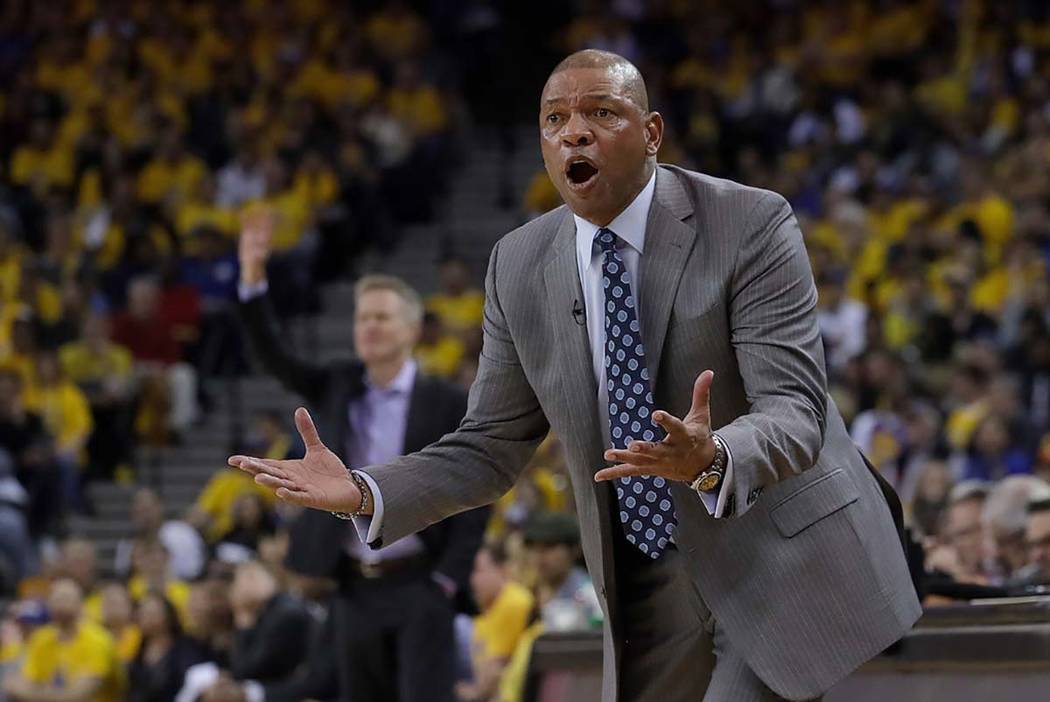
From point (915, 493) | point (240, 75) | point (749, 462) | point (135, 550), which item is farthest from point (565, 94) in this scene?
point (240, 75)

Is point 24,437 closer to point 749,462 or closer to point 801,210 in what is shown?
point 801,210

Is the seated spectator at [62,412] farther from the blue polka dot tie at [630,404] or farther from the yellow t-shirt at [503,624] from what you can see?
the blue polka dot tie at [630,404]

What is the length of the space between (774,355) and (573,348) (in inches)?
16.9

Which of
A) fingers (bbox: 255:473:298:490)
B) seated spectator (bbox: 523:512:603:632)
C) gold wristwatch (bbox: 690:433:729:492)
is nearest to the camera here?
gold wristwatch (bbox: 690:433:729:492)

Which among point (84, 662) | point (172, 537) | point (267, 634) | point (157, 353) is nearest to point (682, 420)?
point (267, 634)

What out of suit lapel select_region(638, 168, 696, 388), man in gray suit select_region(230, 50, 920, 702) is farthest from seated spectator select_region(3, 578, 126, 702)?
suit lapel select_region(638, 168, 696, 388)

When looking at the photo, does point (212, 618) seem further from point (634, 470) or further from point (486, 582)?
point (634, 470)

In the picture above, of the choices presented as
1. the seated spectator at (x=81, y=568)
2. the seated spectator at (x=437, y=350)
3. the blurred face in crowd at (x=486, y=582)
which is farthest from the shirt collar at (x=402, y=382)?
the seated spectator at (x=437, y=350)

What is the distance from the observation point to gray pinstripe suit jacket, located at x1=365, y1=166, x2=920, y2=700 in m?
3.55

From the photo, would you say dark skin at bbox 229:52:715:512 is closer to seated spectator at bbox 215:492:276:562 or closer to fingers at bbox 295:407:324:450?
fingers at bbox 295:407:324:450

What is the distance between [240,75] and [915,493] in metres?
10.3

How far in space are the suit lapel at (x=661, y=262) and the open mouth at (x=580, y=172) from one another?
17 centimetres

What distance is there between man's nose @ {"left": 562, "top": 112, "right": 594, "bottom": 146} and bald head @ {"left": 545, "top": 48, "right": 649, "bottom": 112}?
97 millimetres

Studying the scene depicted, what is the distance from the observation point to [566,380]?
3.73m
